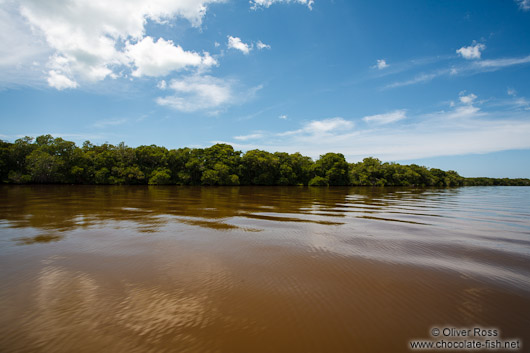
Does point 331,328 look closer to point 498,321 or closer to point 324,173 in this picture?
point 498,321

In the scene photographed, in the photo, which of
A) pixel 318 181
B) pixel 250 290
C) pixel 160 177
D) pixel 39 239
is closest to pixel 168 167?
pixel 160 177

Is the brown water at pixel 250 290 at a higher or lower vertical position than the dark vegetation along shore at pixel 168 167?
lower

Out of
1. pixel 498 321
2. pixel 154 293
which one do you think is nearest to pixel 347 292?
pixel 498 321

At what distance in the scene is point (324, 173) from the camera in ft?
248

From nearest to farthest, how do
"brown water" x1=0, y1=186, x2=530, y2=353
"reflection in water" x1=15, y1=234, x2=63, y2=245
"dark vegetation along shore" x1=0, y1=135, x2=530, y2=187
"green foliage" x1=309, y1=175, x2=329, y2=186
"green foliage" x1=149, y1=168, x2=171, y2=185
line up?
1. "brown water" x1=0, y1=186, x2=530, y2=353
2. "reflection in water" x1=15, y1=234, x2=63, y2=245
3. "dark vegetation along shore" x1=0, y1=135, x2=530, y2=187
4. "green foliage" x1=149, y1=168, x2=171, y2=185
5. "green foliage" x1=309, y1=175, x2=329, y2=186

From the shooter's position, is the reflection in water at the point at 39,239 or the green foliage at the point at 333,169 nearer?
the reflection in water at the point at 39,239

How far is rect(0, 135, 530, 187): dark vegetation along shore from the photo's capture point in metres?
45.2

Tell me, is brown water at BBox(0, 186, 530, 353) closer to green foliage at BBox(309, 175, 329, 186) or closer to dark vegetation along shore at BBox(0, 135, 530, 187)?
dark vegetation along shore at BBox(0, 135, 530, 187)

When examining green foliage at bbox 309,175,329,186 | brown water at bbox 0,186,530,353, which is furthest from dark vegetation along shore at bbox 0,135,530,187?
brown water at bbox 0,186,530,353

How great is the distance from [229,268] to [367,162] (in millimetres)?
93658

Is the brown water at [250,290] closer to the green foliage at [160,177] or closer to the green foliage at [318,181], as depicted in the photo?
the green foliage at [160,177]

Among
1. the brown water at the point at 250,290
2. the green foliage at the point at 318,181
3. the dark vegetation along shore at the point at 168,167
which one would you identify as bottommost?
the brown water at the point at 250,290

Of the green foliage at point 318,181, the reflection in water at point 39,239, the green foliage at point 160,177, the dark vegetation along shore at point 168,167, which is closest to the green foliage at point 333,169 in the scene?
the dark vegetation along shore at point 168,167

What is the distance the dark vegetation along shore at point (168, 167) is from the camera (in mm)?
45156
